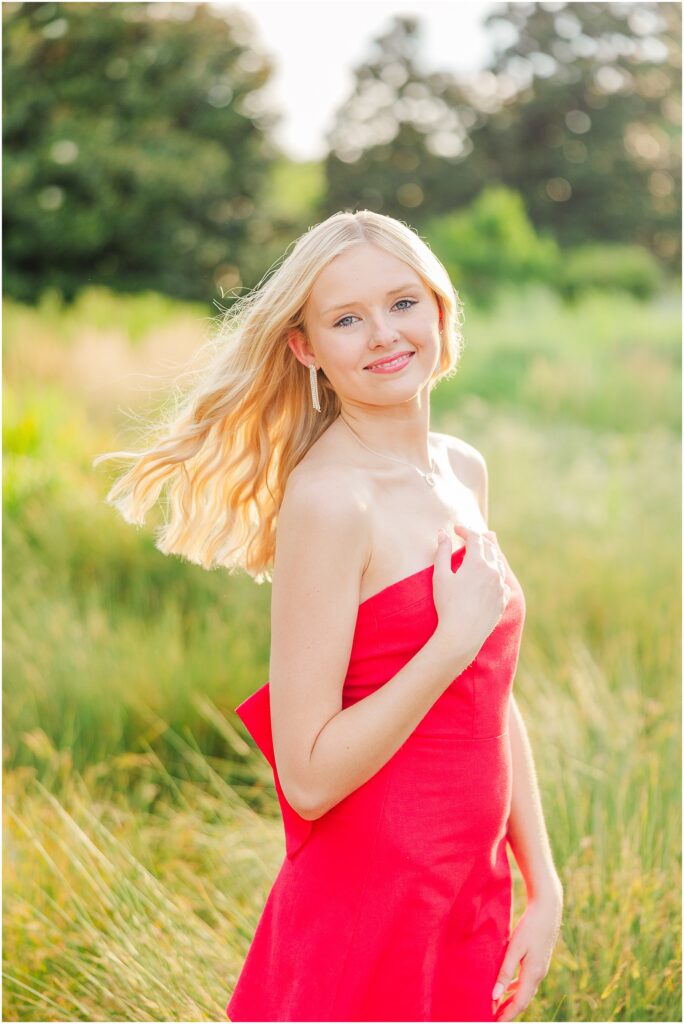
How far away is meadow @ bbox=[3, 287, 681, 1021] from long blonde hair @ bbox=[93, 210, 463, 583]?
1.44 ft

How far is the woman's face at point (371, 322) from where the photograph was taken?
1.81 m

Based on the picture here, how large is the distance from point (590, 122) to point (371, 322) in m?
27.3

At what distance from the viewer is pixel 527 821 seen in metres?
2.08

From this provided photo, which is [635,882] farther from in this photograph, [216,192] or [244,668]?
[216,192]

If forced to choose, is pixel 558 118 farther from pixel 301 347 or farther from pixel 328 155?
pixel 301 347

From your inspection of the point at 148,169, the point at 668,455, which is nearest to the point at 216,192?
the point at 148,169

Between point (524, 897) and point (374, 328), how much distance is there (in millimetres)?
1769

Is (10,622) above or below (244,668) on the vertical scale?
above

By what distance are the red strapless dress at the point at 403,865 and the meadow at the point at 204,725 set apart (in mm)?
697

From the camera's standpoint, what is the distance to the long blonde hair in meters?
1.86

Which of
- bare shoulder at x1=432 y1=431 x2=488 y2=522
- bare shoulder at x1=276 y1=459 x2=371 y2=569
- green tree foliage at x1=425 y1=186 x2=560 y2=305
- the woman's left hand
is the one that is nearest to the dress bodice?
bare shoulder at x1=276 y1=459 x2=371 y2=569

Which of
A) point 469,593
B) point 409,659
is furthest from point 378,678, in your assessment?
point 469,593

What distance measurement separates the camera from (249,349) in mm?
1998

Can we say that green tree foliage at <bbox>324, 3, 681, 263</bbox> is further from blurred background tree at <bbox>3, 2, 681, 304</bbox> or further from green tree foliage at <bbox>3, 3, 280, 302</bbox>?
green tree foliage at <bbox>3, 3, 280, 302</bbox>
